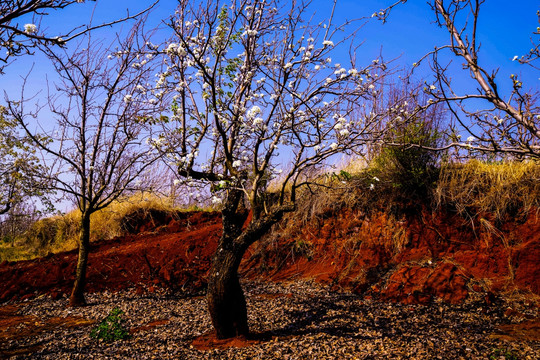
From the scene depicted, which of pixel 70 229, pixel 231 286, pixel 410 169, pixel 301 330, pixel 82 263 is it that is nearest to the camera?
pixel 231 286

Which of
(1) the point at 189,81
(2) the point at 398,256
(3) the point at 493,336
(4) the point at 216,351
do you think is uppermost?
(1) the point at 189,81

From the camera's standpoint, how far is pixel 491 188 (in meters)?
9.34

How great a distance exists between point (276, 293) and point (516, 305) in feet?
Answer: 15.0

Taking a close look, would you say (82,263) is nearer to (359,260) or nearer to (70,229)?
(359,260)

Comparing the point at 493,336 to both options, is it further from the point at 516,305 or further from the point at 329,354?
the point at 329,354

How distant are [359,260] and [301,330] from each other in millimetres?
3428

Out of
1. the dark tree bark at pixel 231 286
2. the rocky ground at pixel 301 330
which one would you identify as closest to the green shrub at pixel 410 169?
the rocky ground at pixel 301 330

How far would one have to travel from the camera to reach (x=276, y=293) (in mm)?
9008

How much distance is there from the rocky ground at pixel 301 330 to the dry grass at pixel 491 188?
2.23 metres

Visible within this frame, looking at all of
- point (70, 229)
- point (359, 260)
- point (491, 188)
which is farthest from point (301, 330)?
point (70, 229)

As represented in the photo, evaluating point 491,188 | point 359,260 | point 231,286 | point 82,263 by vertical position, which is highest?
point 491,188

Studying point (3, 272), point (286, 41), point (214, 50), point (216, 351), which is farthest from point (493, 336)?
point (3, 272)

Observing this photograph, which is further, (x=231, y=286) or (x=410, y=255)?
(x=410, y=255)

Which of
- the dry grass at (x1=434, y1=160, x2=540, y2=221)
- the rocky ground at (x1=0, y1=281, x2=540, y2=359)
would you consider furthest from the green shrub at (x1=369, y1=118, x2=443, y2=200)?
the rocky ground at (x1=0, y1=281, x2=540, y2=359)
